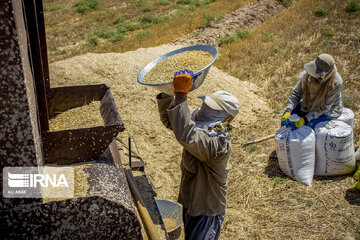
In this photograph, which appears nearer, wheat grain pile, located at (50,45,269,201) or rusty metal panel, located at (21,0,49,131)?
rusty metal panel, located at (21,0,49,131)

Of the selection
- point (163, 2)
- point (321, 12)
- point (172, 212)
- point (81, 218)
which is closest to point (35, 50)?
point (81, 218)

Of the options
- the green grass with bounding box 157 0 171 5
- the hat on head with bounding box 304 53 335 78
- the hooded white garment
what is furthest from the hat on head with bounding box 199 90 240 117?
the green grass with bounding box 157 0 171 5

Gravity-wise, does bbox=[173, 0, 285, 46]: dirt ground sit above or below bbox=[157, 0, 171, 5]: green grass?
above

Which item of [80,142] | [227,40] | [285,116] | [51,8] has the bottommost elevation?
[51,8]

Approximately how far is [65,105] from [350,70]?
6.67 metres

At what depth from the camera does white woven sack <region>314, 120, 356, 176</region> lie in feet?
15.6

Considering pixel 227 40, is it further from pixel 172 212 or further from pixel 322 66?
pixel 172 212

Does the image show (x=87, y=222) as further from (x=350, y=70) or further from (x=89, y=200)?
(x=350, y=70)

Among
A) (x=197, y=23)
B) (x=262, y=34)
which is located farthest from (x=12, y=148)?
(x=197, y=23)

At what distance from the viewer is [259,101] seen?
24.7 ft

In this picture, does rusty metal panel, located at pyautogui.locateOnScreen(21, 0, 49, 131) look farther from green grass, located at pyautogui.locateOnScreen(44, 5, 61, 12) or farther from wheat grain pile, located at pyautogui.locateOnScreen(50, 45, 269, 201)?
green grass, located at pyautogui.locateOnScreen(44, 5, 61, 12)

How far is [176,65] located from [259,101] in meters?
4.47

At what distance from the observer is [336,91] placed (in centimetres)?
472

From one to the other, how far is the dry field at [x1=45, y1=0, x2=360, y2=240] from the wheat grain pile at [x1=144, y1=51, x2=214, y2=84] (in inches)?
86.5
